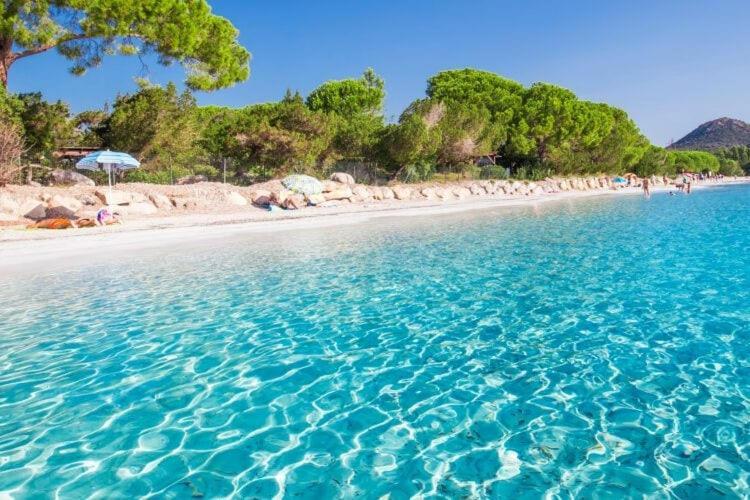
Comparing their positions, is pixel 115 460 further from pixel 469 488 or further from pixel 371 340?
pixel 371 340

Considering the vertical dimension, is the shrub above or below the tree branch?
below

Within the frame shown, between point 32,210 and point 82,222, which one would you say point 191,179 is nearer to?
point 32,210

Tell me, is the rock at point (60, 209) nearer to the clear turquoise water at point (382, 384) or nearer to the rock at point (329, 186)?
the clear turquoise water at point (382, 384)

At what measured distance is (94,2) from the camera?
22.3m

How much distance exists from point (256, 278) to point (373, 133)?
3064cm

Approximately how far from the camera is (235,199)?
28266 mm

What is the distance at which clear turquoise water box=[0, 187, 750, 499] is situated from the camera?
3.99m

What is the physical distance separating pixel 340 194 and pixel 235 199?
275 inches

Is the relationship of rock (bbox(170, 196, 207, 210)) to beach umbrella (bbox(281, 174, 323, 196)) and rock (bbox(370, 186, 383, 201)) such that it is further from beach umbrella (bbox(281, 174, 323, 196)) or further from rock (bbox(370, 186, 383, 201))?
rock (bbox(370, 186, 383, 201))

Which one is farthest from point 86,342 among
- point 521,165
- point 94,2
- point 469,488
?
point 521,165

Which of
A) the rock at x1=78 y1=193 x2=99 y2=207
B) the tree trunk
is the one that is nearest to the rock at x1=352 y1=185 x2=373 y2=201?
the rock at x1=78 y1=193 x2=99 y2=207

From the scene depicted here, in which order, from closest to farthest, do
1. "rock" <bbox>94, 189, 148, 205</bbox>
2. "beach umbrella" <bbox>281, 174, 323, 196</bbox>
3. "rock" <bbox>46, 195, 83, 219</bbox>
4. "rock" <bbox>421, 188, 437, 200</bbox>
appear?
1. "rock" <bbox>46, 195, 83, 219</bbox>
2. "rock" <bbox>94, 189, 148, 205</bbox>
3. "beach umbrella" <bbox>281, 174, 323, 196</bbox>
4. "rock" <bbox>421, 188, 437, 200</bbox>

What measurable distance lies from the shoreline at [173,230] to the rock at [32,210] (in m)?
3.14

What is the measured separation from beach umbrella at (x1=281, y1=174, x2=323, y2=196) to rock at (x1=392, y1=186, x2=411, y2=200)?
7.02m
